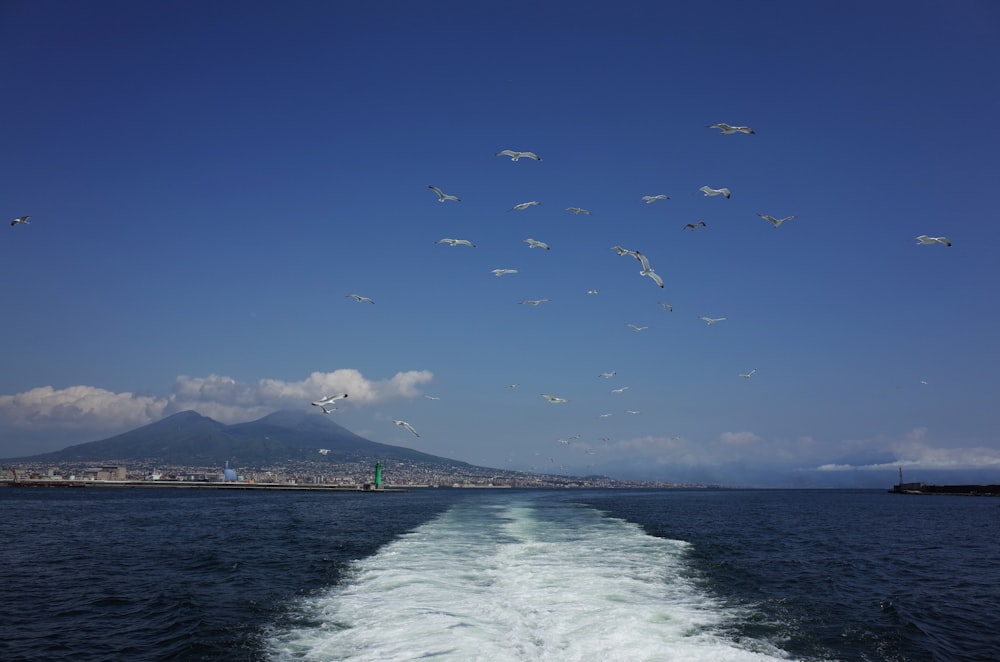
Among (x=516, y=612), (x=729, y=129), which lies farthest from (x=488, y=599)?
(x=729, y=129)

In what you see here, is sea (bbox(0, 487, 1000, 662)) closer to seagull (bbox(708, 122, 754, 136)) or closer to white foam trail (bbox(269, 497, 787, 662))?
white foam trail (bbox(269, 497, 787, 662))

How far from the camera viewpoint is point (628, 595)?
18.2 meters

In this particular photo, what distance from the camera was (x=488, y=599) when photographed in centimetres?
1755

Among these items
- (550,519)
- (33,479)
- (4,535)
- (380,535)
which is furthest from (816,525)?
(33,479)

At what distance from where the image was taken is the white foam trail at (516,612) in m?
12.9

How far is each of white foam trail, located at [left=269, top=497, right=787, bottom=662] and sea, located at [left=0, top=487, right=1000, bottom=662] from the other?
2.8 inches

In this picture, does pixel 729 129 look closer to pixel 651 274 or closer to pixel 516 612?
pixel 651 274

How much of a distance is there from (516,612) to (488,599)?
1.72 m

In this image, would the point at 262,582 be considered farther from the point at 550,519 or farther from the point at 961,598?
the point at 550,519

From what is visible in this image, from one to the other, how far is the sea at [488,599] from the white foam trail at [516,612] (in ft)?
0.24

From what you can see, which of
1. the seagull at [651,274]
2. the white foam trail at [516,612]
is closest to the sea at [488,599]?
the white foam trail at [516,612]

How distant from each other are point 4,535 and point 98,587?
70.2ft

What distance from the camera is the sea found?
13508mm

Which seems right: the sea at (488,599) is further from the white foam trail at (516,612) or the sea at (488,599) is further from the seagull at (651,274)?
the seagull at (651,274)
